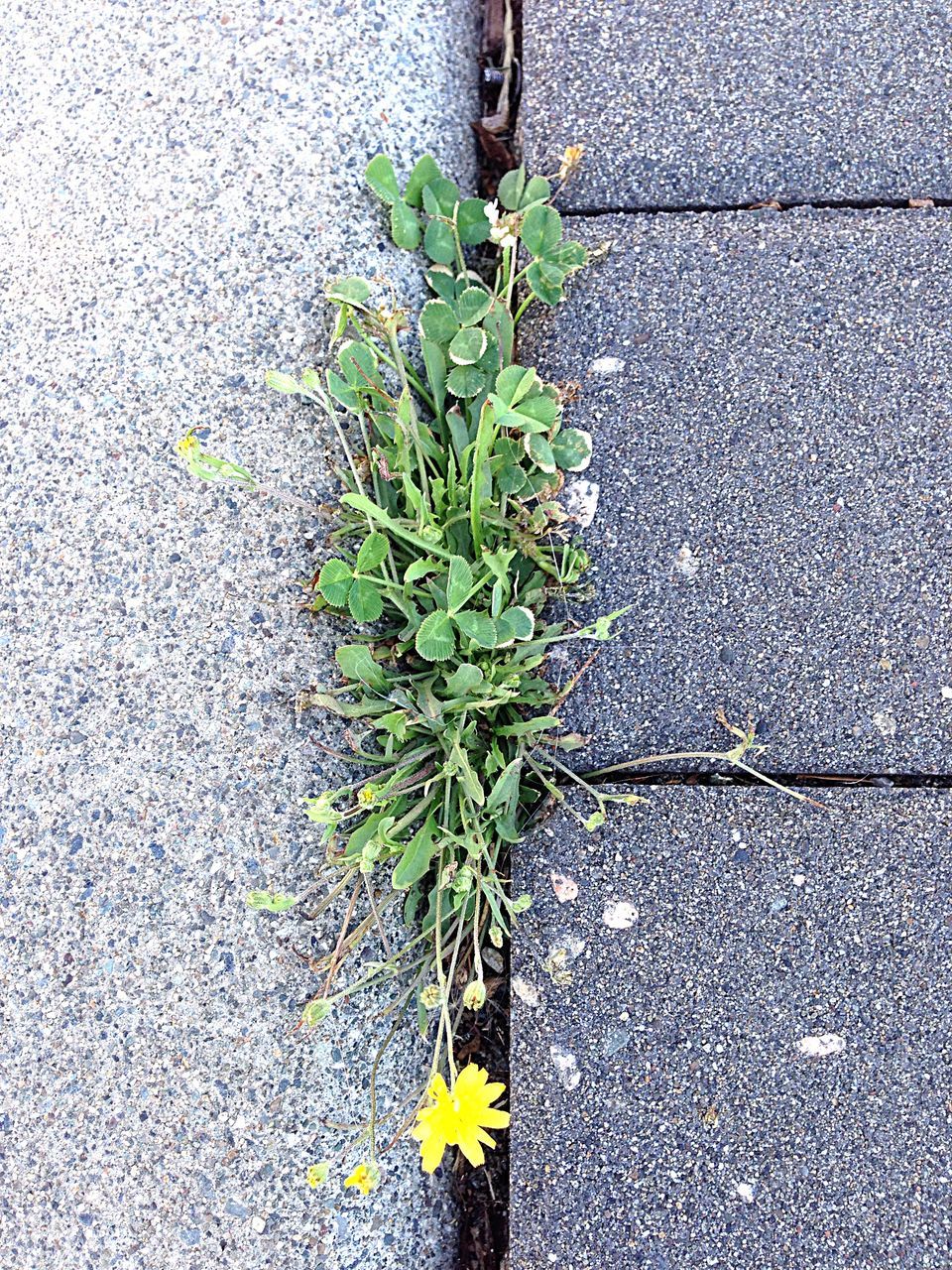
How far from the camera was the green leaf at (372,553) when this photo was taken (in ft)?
4.65

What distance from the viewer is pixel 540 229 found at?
5.26ft

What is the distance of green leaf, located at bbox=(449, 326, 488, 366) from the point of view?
146 centimetres

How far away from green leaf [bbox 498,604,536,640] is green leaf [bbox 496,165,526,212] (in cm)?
74

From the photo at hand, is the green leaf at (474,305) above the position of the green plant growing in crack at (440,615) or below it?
above

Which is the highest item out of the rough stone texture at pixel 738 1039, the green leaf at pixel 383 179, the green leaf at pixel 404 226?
the green leaf at pixel 383 179

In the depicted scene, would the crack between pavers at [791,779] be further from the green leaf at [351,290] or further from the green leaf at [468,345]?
the green leaf at [351,290]

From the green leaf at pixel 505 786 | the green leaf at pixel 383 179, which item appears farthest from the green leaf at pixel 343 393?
the green leaf at pixel 505 786

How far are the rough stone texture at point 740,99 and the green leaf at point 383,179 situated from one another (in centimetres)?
28

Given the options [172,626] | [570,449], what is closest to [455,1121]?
[172,626]

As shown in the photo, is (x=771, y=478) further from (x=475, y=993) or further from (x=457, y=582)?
(x=475, y=993)

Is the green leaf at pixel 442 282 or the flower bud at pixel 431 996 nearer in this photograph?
the flower bud at pixel 431 996

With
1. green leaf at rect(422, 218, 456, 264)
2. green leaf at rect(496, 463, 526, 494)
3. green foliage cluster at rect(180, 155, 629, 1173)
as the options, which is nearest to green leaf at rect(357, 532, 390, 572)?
green foliage cluster at rect(180, 155, 629, 1173)

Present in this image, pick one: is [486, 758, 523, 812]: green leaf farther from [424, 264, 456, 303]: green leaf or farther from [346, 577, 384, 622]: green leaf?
[424, 264, 456, 303]: green leaf

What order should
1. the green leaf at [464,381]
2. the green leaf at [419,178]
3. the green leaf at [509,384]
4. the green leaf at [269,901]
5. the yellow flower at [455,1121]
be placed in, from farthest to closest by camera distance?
the green leaf at [419,178], the green leaf at [464,381], the green leaf at [509,384], the green leaf at [269,901], the yellow flower at [455,1121]
